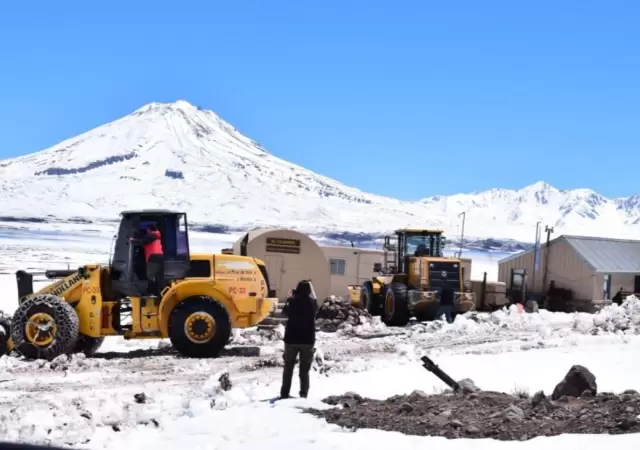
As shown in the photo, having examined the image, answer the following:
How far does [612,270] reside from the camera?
33188 millimetres

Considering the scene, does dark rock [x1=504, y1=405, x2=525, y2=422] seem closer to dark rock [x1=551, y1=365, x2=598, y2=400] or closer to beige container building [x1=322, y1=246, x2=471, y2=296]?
dark rock [x1=551, y1=365, x2=598, y2=400]

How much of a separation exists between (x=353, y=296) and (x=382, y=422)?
61.0 feet

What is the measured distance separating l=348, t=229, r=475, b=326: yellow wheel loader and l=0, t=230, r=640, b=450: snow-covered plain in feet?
3.25

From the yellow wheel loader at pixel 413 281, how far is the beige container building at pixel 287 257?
1632 mm

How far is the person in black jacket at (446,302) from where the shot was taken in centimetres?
2331

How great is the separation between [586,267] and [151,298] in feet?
72.7

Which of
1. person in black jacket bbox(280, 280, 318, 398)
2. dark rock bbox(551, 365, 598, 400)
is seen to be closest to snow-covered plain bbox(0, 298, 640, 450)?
person in black jacket bbox(280, 280, 318, 398)

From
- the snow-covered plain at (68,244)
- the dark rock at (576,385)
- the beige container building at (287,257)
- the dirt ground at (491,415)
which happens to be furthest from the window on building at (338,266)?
the snow-covered plain at (68,244)

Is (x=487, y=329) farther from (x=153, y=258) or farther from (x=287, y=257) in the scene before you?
(x=153, y=258)

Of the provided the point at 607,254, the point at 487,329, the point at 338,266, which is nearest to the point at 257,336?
the point at 487,329

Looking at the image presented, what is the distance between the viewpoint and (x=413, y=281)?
2419 cm

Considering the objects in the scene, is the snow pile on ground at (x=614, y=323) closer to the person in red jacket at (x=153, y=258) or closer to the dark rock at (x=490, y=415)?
the person in red jacket at (x=153, y=258)

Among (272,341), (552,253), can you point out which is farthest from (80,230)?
(272,341)

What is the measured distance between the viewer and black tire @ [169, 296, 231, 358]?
48.3 ft
